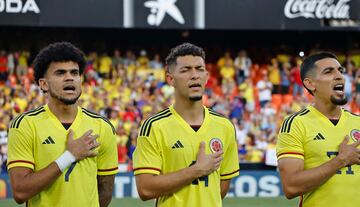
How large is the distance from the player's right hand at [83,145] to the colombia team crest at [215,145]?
2.59ft

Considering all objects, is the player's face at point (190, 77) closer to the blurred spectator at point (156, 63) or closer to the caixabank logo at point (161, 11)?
the caixabank logo at point (161, 11)

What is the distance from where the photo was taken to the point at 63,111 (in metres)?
5.65

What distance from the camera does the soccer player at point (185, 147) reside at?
542 centimetres

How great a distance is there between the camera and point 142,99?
66.3ft

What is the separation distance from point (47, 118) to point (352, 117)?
7.30ft

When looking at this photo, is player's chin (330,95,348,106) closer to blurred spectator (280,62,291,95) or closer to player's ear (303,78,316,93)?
player's ear (303,78,316,93)

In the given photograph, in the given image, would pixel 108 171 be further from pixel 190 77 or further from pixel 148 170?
pixel 190 77

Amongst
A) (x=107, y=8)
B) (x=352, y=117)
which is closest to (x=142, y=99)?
(x=107, y=8)

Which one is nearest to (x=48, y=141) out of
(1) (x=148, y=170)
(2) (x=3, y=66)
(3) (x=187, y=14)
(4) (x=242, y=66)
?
(1) (x=148, y=170)

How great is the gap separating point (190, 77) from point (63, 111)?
3.03 ft

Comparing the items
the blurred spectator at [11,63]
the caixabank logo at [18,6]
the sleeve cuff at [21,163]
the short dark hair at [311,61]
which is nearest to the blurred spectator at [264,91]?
the caixabank logo at [18,6]

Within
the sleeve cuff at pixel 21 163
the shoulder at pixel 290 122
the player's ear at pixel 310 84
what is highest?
the player's ear at pixel 310 84

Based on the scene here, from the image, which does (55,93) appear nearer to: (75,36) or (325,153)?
(325,153)

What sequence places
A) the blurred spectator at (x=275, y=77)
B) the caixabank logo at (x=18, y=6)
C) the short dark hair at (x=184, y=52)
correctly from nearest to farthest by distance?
1. the short dark hair at (x=184, y=52)
2. the caixabank logo at (x=18, y=6)
3. the blurred spectator at (x=275, y=77)
